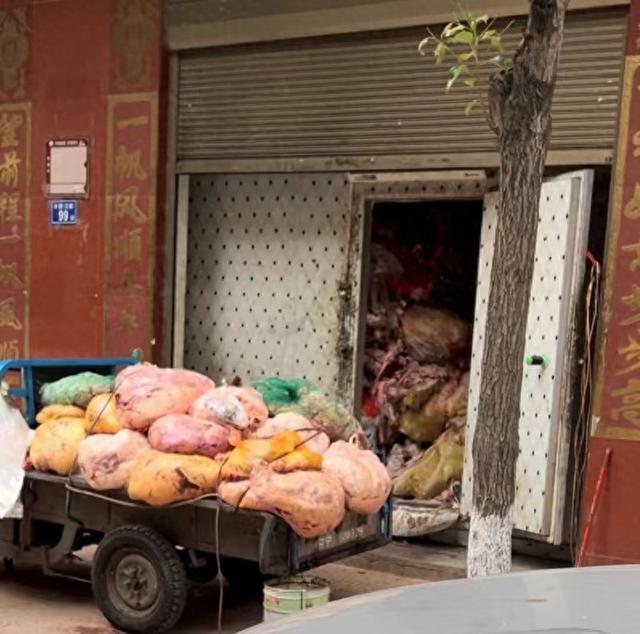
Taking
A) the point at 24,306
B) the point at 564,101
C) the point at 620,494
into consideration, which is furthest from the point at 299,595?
the point at 24,306

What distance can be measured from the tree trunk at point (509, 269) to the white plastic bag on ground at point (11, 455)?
9.33 ft

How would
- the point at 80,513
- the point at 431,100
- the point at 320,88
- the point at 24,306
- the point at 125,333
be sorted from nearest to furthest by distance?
the point at 80,513 → the point at 431,100 → the point at 320,88 → the point at 125,333 → the point at 24,306

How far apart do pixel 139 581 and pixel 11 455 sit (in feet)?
3.80

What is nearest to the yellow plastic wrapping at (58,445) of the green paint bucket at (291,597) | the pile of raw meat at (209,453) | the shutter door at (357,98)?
the pile of raw meat at (209,453)

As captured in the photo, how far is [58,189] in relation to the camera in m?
8.55

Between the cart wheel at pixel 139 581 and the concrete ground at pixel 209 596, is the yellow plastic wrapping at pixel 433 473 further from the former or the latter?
the cart wheel at pixel 139 581

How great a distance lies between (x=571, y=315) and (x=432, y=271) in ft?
8.39

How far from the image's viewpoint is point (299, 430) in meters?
5.06

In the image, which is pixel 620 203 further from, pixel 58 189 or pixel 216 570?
pixel 58 189

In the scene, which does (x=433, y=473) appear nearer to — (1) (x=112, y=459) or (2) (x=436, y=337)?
(2) (x=436, y=337)

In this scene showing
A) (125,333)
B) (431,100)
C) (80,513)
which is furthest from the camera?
(125,333)

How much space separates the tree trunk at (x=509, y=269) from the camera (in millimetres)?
4102

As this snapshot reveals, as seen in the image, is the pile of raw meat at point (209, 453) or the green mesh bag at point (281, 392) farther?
the green mesh bag at point (281, 392)

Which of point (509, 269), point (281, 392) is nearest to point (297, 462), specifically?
point (281, 392)
